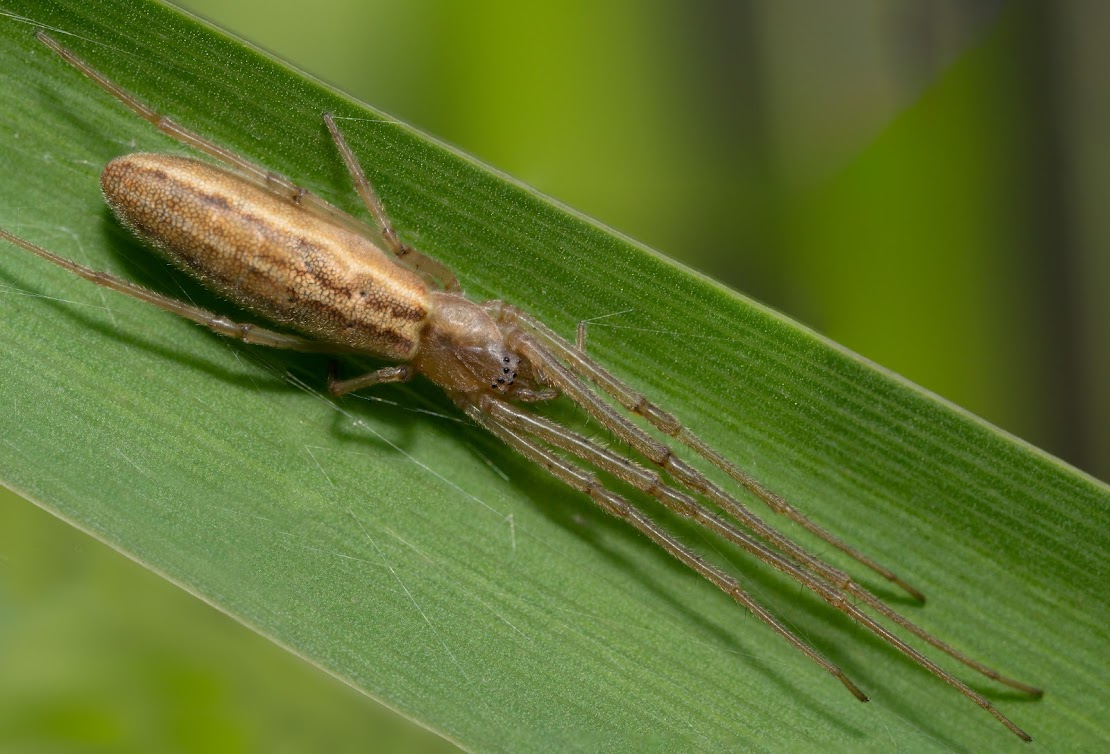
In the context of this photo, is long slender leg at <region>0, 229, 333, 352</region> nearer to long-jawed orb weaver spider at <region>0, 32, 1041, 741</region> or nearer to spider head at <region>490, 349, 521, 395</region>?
long-jawed orb weaver spider at <region>0, 32, 1041, 741</region>

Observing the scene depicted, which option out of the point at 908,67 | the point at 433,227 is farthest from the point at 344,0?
the point at 908,67

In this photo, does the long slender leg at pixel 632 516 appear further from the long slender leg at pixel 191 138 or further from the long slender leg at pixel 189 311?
the long slender leg at pixel 191 138

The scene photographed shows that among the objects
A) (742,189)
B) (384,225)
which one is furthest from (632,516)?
(742,189)

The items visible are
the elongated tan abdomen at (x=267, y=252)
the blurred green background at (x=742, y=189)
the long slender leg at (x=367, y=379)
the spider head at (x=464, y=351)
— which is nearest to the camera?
the elongated tan abdomen at (x=267, y=252)

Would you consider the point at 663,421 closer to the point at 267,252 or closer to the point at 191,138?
the point at 267,252

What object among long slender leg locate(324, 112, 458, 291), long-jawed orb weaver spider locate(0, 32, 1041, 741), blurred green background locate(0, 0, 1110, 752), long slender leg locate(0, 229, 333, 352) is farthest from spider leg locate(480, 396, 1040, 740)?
blurred green background locate(0, 0, 1110, 752)

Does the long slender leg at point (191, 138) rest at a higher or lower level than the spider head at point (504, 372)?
higher

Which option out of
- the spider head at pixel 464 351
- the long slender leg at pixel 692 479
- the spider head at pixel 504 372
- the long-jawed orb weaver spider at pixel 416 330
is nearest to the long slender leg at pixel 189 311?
the long-jawed orb weaver spider at pixel 416 330

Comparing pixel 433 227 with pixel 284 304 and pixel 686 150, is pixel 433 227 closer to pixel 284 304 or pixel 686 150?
pixel 284 304

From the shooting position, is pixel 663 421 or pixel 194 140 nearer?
pixel 194 140
